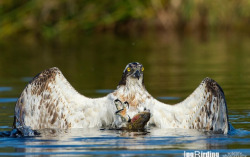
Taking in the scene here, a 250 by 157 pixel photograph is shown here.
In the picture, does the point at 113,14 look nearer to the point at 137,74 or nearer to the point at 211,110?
the point at 137,74

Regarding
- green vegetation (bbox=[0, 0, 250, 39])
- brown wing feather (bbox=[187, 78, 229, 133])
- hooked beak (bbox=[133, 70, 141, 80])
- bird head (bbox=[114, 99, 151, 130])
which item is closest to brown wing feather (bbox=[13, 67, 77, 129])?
bird head (bbox=[114, 99, 151, 130])

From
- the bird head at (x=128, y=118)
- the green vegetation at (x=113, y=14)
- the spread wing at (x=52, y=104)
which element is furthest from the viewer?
the green vegetation at (x=113, y=14)

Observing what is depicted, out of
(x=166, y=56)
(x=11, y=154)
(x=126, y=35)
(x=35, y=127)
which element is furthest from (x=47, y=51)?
(x=11, y=154)

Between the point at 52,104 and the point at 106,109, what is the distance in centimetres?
71

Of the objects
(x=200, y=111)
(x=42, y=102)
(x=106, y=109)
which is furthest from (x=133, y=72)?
(x=42, y=102)

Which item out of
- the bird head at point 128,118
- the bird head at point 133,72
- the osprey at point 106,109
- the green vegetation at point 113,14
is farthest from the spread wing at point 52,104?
the green vegetation at point 113,14

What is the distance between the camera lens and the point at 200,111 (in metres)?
8.61

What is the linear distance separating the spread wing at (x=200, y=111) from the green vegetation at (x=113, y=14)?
19.2 m

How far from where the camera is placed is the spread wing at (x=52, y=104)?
874 centimetres

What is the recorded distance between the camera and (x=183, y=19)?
96.2ft

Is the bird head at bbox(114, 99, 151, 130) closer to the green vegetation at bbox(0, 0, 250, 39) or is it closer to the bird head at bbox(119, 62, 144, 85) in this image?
the bird head at bbox(119, 62, 144, 85)

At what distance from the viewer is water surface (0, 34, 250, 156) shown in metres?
7.57

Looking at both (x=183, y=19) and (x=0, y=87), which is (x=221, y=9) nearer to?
(x=183, y=19)

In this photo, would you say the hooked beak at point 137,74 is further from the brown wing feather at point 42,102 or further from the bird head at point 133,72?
the brown wing feather at point 42,102
